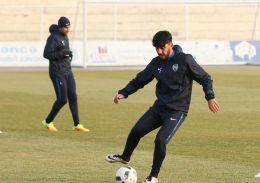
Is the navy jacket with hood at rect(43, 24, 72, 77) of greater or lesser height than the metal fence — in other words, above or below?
above

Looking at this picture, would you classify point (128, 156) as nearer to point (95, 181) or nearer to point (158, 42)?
point (95, 181)

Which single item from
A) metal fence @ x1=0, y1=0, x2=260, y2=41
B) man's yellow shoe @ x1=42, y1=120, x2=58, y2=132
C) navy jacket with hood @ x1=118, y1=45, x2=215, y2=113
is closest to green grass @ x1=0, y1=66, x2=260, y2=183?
Answer: man's yellow shoe @ x1=42, y1=120, x2=58, y2=132

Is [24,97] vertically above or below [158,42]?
below

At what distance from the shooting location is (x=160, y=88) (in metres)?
11.5

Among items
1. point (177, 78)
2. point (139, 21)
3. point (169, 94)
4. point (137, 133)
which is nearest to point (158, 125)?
point (137, 133)

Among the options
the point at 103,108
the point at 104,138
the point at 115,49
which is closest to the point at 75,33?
the point at 115,49

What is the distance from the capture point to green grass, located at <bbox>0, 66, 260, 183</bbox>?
40.2ft

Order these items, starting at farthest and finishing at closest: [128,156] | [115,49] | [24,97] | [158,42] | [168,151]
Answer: [115,49]
[24,97]
[168,151]
[128,156]
[158,42]

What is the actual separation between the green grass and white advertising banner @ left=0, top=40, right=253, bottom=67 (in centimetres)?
1343

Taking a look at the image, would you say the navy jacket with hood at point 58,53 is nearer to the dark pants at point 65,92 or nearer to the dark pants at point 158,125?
the dark pants at point 65,92

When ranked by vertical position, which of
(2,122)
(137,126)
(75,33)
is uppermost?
(137,126)

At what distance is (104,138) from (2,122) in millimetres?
3787

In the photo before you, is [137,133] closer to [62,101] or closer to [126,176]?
[126,176]

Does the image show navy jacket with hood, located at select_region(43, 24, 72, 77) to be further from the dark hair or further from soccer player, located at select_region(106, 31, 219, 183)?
the dark hair
